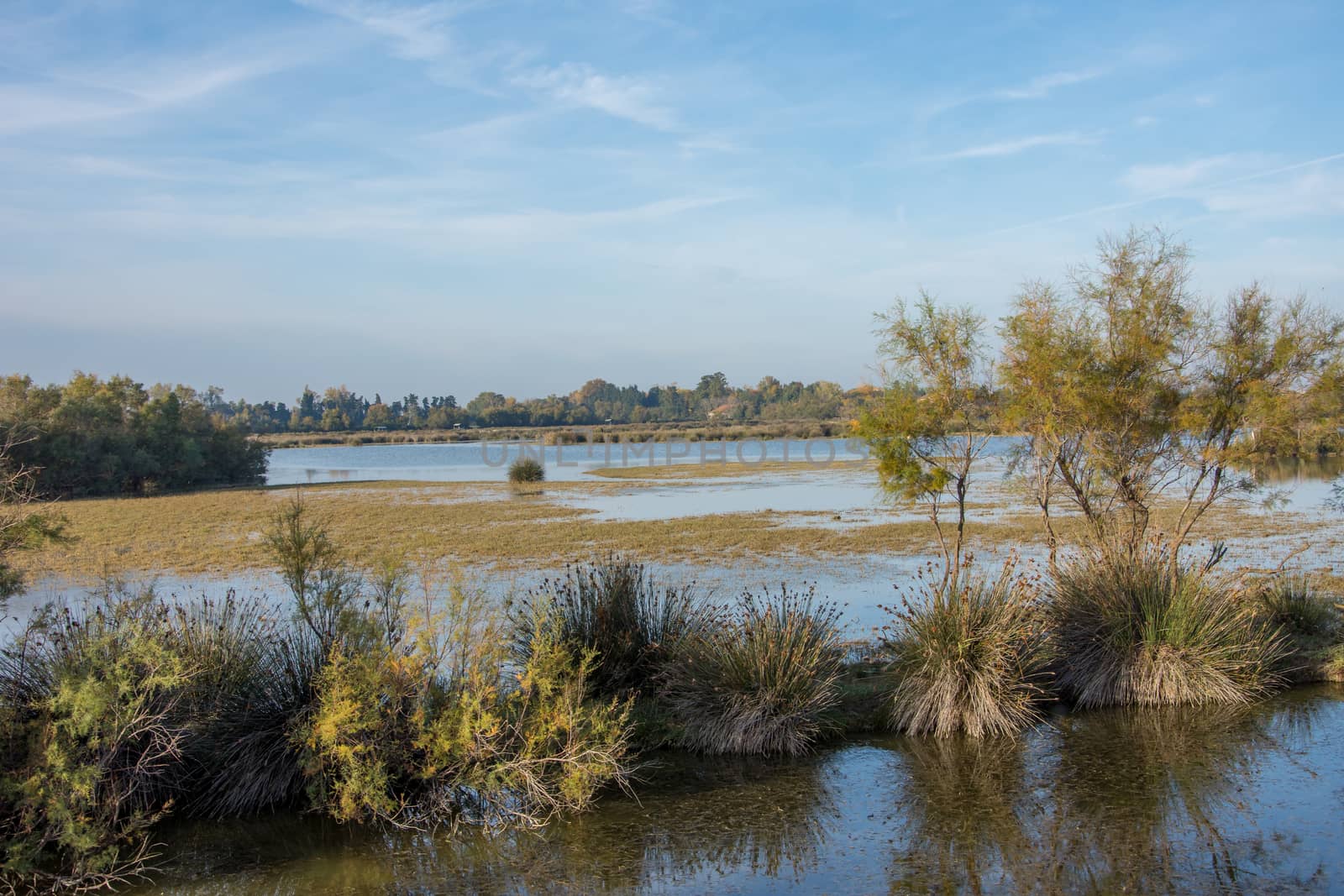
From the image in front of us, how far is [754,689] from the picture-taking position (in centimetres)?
836

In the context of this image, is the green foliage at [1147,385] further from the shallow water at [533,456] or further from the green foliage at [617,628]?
the shallow water at [533,456]

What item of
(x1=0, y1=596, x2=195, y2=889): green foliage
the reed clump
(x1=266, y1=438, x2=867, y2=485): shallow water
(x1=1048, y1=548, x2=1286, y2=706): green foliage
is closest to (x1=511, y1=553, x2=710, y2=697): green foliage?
the reed clump

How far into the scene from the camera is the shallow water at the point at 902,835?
226 inches

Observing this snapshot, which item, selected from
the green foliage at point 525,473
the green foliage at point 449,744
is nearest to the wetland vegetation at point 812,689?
the green foliage at point 449,744

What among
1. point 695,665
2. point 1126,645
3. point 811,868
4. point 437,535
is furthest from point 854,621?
point 437,535

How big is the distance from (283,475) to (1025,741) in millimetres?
64324

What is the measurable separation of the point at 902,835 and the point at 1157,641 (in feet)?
15.2

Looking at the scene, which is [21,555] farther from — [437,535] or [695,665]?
[695,665]

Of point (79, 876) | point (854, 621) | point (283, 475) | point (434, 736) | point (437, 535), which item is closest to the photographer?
point (79, 876)

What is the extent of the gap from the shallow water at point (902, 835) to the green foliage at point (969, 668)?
1.25ft

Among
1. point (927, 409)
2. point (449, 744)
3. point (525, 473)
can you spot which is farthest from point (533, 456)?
point (449, 744)

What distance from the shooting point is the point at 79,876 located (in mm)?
5883

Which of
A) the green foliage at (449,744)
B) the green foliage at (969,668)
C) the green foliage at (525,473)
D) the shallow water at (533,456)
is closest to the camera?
the green foliage at (449,744)

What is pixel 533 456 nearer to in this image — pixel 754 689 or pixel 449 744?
pixel 754 689
